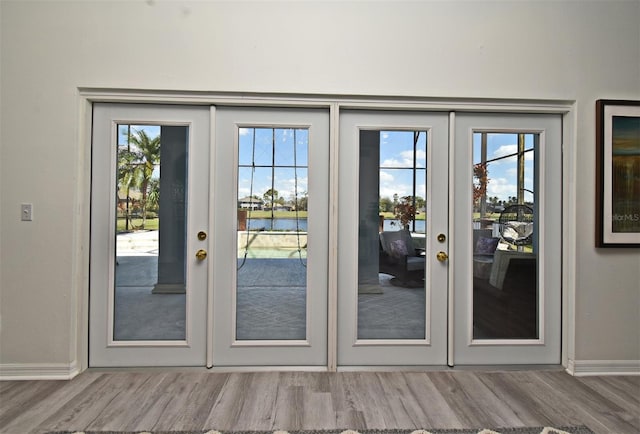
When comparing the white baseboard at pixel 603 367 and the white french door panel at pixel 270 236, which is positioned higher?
the white french door panel at pixel 270 236

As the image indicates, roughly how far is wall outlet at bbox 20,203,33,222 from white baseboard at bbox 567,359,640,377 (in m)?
3.92

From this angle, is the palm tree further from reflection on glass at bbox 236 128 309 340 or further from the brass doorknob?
reflection on glass at bbox 236 128 309 340

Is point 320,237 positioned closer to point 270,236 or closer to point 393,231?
point 270,236

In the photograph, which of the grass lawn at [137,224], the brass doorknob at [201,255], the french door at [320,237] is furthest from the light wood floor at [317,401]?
the grass lawn at [137,224]

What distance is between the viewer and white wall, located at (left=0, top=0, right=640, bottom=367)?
2.35 meters

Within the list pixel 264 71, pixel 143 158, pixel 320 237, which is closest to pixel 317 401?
pixel 320 237

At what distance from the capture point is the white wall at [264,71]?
92.6 inches

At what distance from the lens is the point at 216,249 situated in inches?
98.7

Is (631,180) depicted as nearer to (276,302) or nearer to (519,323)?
(519,323)

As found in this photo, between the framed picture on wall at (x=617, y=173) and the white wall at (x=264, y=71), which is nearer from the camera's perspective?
the white wall at (x=264, y=71)

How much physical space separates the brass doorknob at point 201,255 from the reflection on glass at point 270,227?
246 millimetres

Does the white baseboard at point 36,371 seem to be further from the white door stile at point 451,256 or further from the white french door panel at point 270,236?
the white door stile at point 451,256

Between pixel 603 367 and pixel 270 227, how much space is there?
259cm

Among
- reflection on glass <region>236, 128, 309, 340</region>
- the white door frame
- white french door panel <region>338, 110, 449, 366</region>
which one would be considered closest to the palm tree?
the white door frame
